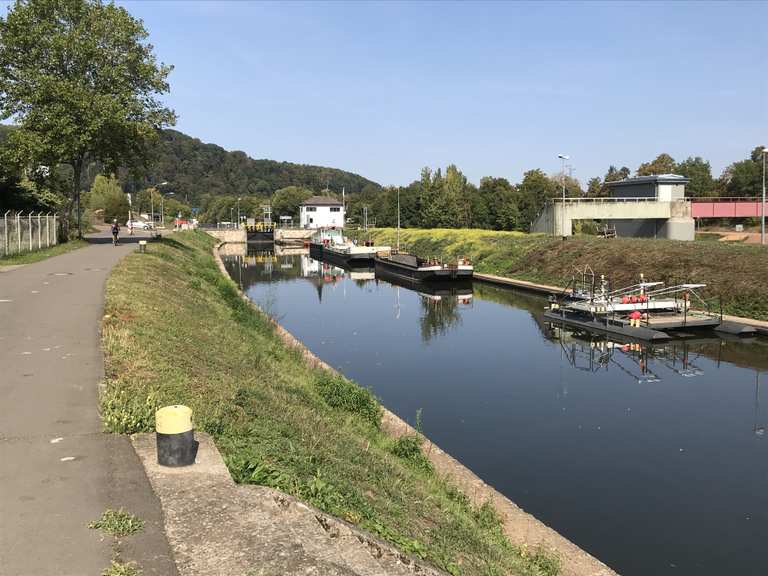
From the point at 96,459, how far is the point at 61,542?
6.53ft

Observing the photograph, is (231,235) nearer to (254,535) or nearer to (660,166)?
(660,166)

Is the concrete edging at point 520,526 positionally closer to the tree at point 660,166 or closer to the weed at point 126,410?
the weed at point 126,410

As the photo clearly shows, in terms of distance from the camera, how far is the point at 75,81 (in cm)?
3934

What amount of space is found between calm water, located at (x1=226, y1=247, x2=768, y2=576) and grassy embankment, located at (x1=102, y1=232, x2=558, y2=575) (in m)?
2.26

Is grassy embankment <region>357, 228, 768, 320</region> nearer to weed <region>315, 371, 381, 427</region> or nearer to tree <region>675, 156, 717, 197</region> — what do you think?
weed <region>315, 371, 381, 427</region>

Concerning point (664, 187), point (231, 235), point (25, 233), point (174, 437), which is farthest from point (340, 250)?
point (174, 437)

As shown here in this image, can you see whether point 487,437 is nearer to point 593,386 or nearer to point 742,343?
point 593,386

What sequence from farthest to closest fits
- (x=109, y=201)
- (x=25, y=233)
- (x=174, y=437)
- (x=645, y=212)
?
(x=109, y=201) → (x=645, y=212) → (x=25, y=233) → (x=174, y=437)

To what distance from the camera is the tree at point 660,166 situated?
100438 millimetres

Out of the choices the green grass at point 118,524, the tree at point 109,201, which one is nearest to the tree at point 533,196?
the tree at point 109,201

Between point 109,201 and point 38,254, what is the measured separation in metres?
77.3

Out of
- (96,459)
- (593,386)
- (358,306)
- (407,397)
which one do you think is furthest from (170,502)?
(358,306)

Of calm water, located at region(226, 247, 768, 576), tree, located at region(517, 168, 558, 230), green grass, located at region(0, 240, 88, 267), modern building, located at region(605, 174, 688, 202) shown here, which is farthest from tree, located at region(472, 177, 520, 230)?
green grass, located at region(0, 240, 88, 267)

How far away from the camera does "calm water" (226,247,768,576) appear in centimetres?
1105
